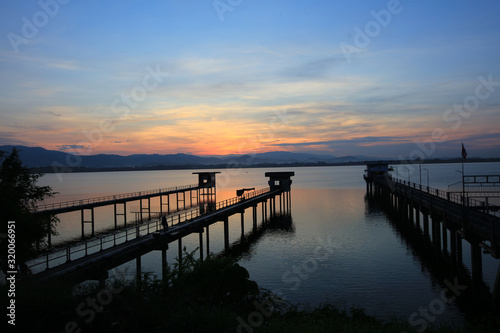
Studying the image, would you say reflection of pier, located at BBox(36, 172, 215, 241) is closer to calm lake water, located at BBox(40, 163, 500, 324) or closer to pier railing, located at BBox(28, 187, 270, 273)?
calm lake water, located at BBox(40, 163, 500, 324)

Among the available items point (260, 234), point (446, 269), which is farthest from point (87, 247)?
point (260, 234)

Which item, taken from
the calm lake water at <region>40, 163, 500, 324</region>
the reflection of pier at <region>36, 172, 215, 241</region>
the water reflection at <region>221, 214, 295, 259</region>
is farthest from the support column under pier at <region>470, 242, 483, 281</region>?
the reflection of pier at <region>36, 172, 215, 241</region>

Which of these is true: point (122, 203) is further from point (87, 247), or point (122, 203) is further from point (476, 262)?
point (476, 262)

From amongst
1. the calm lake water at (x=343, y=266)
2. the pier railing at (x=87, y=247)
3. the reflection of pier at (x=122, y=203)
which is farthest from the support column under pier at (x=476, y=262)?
the reflection of pier at (x=122, y=203)

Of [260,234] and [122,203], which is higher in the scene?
[122,203]

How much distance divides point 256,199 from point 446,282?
1173 inches

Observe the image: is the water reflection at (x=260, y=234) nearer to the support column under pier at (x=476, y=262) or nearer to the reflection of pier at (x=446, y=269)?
the reflection of pier at (x=446, y=269)

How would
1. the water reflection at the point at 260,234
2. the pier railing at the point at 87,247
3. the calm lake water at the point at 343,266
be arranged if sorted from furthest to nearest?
the water reflection at the point at 260,234, the calm lake water at the point at 343,266, the pier railing at the point at 87,247

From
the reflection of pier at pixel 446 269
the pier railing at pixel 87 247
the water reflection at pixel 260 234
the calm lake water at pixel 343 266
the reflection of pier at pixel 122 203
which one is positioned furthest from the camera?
the reflection of pier at pixel 122 203

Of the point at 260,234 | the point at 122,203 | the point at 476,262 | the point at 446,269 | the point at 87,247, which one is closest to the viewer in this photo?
the point at 87,247

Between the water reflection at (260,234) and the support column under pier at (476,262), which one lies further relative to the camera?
the water reflection at (260,234)

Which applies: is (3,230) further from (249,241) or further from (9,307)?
(249,241)

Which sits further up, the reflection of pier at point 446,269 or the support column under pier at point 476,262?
the support column under pier at point 476,262

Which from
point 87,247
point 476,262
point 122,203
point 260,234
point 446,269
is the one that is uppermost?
point 87,247
